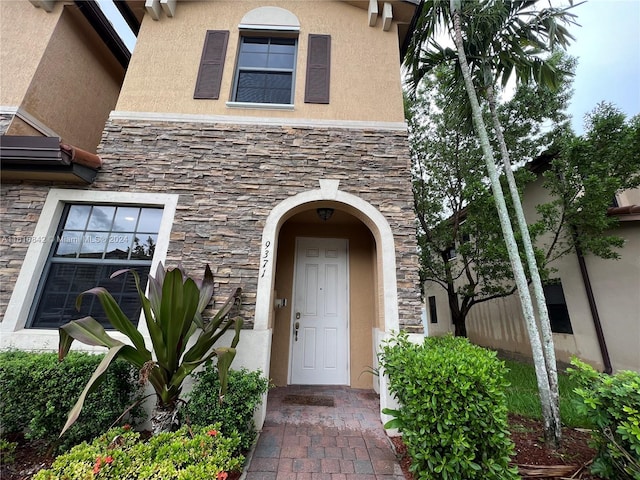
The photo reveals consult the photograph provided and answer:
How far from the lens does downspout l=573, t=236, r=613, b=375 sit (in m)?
5.09

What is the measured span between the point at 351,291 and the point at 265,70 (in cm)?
423

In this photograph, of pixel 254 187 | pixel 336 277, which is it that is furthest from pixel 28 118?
pixel 336 277

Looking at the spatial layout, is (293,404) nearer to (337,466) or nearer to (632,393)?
(337,466)

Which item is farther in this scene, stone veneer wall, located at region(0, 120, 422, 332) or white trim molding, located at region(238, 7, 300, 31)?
white trim molding, located at region(238, 7, 300, 31)

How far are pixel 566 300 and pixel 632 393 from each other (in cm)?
514

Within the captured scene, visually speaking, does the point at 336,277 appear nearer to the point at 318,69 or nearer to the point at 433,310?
the point at 318,69

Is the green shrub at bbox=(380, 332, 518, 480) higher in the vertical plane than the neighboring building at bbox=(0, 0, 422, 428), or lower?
lower

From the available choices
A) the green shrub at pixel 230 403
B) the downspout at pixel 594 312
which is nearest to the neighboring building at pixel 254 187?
the green shrub at pixel 230 403

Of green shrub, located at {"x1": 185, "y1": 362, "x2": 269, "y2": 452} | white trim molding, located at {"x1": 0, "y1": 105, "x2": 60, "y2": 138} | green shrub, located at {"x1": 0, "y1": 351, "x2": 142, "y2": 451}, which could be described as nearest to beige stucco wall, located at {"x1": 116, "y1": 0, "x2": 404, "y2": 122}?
white trim molding, located at {"x1": 0, "y1": 105, "x2": 60, "y2": 138}

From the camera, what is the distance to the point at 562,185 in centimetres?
506

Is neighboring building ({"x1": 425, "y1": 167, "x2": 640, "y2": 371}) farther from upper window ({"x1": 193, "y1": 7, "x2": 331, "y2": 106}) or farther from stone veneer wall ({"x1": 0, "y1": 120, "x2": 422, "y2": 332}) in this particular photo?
upper window ({"x1": 193, "y1": 7, "x2": 331, "y2": 106})

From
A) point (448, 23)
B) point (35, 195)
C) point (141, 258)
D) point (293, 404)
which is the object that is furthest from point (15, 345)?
point (448, 23)

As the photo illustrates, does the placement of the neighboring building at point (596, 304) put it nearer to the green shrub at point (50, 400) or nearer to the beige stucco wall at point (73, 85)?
the green shrub at point (50, 400)

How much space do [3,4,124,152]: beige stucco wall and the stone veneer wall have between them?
1.36 meters
